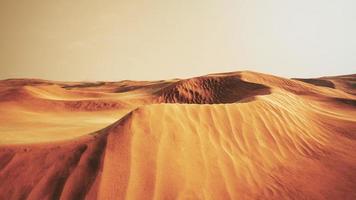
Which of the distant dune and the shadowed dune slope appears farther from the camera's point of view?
the shadowed dune slope

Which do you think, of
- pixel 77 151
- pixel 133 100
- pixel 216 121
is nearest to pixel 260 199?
pixel 216 121

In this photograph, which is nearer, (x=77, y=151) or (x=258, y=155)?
(x=77, y=151)

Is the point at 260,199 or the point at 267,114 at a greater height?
the point at 267,114

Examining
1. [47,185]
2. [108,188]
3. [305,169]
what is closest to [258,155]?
[305,169]

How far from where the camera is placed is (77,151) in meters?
3.36

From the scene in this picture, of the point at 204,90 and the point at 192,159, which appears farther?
the point at 204,90

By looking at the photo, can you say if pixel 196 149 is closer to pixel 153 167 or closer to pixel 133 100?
pixel 153 167

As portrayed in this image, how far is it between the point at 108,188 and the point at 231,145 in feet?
6.78

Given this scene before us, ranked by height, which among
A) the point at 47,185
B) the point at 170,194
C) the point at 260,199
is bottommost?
the point at 260,199

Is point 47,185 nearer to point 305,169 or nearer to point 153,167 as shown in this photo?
point 153,167

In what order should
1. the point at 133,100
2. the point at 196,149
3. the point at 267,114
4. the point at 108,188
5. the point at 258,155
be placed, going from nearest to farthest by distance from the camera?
the point at 108,188 < the point at 196,149 < the point at 258,155 < the point at 267,114 < the point at 133,100

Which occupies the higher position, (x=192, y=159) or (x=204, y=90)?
(x=204, y=90)

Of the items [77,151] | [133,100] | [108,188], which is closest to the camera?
[108,188]

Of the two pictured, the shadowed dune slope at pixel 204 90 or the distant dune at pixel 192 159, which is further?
the shadowed dune slope at pixel 204 90
